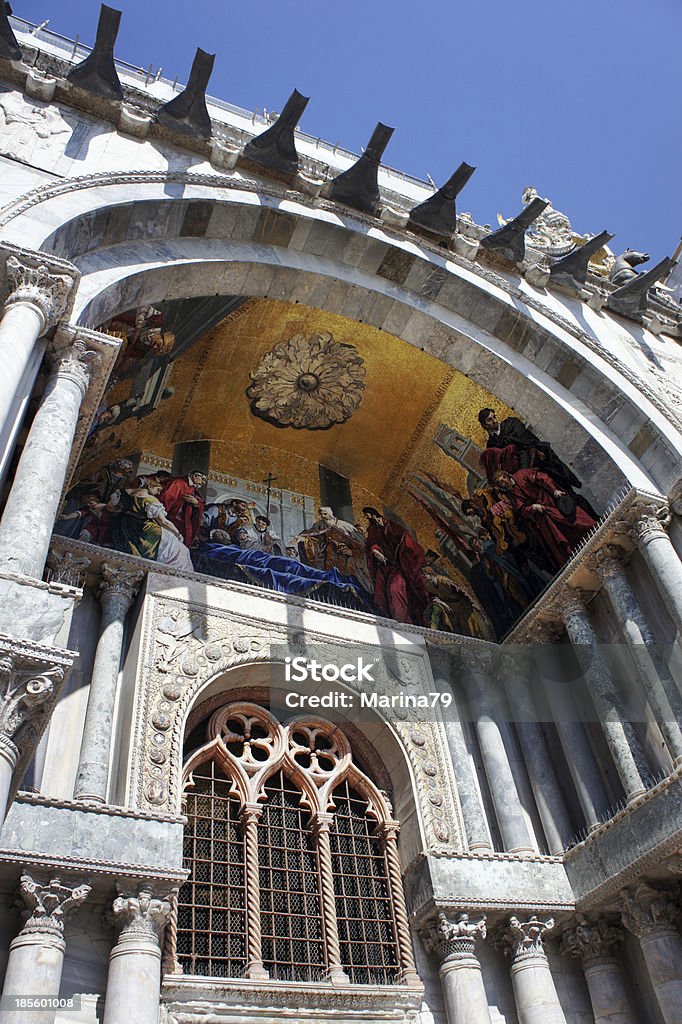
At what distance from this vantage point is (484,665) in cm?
904

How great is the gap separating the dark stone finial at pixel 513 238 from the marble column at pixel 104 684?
6174mm

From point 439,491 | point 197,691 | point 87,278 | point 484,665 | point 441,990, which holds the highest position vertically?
point 439,491

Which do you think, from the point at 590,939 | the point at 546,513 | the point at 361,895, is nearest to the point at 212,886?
the point at 361,895

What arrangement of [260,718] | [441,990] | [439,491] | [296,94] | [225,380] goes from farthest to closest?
[439,491] < [225,380] < [296,94] < [260,718] < [441,990]

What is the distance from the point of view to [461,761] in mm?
7965

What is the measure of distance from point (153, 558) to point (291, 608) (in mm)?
1563

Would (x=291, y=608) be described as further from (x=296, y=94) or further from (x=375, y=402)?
(x=296, y=94)

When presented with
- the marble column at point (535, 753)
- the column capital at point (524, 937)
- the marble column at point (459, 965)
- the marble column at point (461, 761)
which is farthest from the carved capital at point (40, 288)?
the column capital at point (524, 937)

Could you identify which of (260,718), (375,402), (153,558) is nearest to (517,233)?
(375,402)

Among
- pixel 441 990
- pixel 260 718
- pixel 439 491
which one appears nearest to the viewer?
pixel 441 990

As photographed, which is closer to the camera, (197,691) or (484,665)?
(197,691)

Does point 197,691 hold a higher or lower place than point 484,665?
lower

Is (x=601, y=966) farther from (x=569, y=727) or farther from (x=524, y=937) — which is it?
(x=569, y=727)

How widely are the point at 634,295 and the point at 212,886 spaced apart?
9.09m
